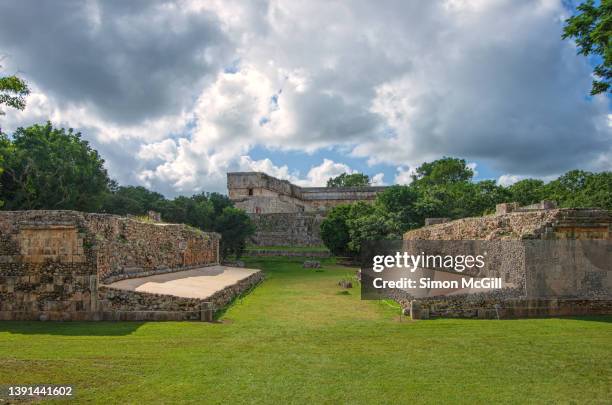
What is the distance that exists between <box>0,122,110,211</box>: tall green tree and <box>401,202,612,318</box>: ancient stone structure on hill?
1626 cm

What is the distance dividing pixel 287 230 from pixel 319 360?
35354 millimetres

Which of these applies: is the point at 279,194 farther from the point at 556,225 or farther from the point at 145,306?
the point at 556,225

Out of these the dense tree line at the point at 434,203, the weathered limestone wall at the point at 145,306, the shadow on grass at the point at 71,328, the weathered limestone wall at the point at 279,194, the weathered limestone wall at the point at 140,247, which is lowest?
the shadow on grass at the point at 71,328

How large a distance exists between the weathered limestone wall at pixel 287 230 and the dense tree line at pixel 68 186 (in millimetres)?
11612

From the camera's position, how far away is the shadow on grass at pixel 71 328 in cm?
745

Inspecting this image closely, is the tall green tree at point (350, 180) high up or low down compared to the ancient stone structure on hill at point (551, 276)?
up

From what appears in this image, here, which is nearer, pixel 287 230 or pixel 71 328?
pixel 71 328

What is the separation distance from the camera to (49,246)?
9.23 meters

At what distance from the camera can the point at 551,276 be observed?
8.98 m

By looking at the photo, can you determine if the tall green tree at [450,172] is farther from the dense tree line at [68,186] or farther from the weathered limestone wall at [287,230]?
the dense tree line at [68,186]

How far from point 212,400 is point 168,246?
12040mm

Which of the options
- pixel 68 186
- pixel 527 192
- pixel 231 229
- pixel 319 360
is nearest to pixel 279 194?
pixel 231 229

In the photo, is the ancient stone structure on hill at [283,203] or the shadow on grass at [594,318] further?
the ancient stone structure on hill at [283,203]

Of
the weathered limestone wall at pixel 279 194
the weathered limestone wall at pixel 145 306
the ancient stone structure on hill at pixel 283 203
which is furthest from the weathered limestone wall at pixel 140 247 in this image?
the weathered limestone wall at pixel 279 194
